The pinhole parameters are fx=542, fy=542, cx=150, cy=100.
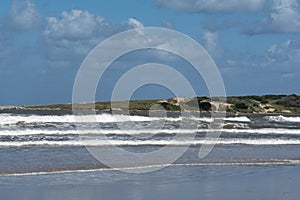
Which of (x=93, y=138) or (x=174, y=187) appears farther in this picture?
(x=93, y=138)

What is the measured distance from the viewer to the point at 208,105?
62.8 m

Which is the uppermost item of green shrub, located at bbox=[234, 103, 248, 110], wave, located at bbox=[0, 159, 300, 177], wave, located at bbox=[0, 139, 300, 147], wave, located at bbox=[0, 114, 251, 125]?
green shrub, located at bbox=[234, 103, 248, 110]

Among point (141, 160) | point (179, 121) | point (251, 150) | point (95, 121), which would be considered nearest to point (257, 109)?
point (179, 121)

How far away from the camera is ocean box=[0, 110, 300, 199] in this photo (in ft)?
46.4

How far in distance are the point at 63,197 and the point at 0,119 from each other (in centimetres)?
2860

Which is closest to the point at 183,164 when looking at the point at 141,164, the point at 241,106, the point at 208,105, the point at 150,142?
the point at 141,164

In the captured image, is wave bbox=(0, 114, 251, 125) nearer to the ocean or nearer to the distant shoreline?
the ocean

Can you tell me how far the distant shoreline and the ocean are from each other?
17605 millimetres

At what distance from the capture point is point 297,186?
49.9ft

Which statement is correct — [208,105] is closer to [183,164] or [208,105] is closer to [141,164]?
[183,164]

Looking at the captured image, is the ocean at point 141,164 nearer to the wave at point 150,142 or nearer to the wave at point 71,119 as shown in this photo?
the wave at point 150,142

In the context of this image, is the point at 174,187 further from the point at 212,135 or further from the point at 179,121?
the point at 179,121

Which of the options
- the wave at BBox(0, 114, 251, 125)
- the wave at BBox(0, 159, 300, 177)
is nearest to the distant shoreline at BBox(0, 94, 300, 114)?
the wave at BBox(0, 114, 251, 125)

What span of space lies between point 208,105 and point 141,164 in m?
43.5
